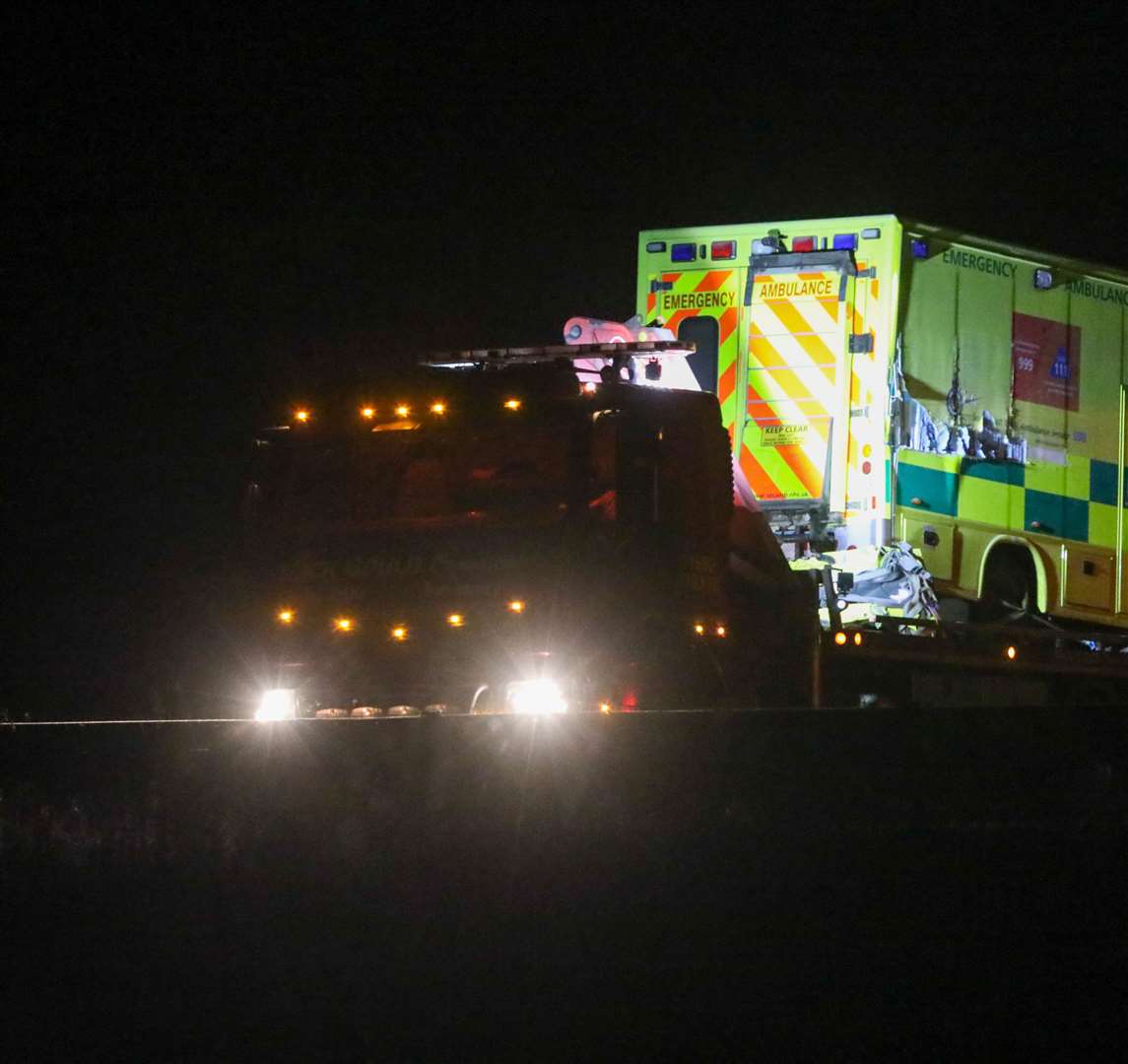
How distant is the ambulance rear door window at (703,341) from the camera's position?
13.4 metres

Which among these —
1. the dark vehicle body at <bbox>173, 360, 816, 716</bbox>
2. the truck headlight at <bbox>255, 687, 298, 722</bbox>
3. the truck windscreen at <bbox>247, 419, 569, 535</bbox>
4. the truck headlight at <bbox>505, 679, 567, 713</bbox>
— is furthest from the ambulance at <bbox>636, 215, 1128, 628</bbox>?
the truck headlight at <bbox>255, 687, 298, 722</bbox>

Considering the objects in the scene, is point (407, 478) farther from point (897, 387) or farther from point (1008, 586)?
point (1008, 586)

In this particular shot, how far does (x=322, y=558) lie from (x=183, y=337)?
14.4 m

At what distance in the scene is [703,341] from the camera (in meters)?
13.4

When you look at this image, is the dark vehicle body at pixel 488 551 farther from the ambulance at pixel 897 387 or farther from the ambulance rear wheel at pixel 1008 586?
the ambulance rear wheel at pixel 1008 586

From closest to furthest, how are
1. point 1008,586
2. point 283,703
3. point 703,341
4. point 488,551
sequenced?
point 488,551
point 283,703
point 703,341
point 1008,586

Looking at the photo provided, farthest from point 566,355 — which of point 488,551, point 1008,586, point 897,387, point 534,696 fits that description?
point 1008,586

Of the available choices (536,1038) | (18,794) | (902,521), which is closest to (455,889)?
(536,1038)

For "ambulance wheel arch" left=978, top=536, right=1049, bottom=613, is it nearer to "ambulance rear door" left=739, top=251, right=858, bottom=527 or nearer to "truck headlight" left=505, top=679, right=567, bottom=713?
"ambulance rear door" left=739, top=251, right=858, bottom=527

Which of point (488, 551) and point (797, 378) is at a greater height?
point (797, 378)

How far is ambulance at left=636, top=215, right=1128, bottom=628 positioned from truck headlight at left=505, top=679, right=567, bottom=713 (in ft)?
10.2

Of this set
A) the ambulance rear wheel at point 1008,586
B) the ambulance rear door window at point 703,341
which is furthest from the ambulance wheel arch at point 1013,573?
the ambulance rear door window at point 703,341

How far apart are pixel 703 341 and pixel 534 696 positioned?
4.69 m

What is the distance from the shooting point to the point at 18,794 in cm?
696
